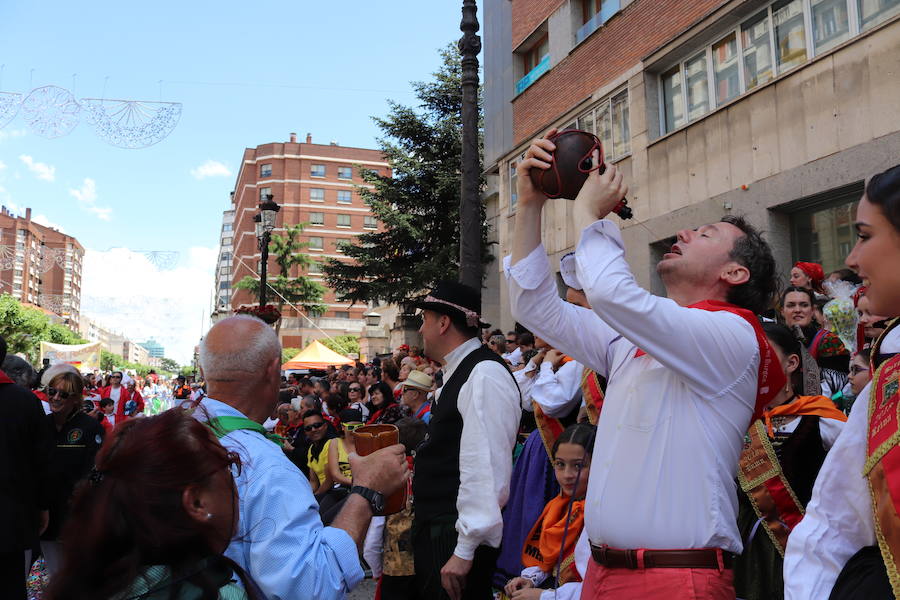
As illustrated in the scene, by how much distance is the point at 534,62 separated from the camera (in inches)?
738

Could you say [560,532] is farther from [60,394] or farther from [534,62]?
[534,62]

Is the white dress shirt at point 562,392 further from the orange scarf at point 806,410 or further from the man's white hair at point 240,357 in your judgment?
the man's white hair at point 240,357

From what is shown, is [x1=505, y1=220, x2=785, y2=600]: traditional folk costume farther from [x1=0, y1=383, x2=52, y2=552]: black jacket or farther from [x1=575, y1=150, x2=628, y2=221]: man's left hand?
[x1=0, y1=383, x2=52, y2=552]: black jacket

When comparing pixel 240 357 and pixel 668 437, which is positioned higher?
pixel 240 357

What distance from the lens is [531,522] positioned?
167 inches

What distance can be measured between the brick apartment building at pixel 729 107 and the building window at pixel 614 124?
3cm

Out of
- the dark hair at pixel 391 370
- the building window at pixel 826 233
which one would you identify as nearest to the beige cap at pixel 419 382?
the dark hair at pixel 391 370

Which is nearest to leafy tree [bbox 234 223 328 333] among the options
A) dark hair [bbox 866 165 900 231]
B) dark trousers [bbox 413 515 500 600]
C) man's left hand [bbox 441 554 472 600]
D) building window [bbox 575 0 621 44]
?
building window [bbox 575 0 621 44]

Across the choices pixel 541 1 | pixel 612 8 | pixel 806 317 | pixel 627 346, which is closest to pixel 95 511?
pixel 627 346

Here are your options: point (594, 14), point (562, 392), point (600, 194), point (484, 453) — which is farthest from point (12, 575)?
point (594, 14)

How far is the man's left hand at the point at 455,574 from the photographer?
3186 mm

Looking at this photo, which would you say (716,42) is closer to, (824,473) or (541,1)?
(541,1)

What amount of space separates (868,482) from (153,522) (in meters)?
1.52

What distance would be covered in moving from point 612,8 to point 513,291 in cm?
1464
